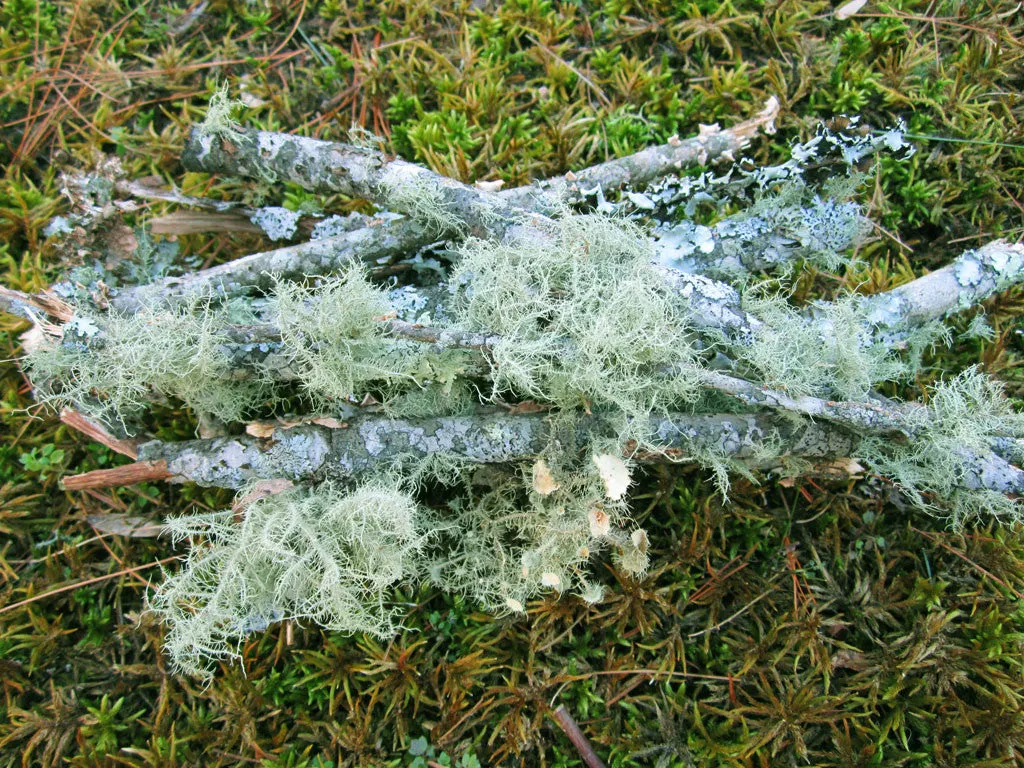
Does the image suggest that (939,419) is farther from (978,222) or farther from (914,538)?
(978,222)

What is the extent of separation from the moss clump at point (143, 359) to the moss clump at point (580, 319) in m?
0.70

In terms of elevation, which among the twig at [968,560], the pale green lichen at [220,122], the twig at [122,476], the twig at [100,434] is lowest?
the twig at [968,560]

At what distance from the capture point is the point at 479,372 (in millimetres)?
1815

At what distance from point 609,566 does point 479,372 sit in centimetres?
74

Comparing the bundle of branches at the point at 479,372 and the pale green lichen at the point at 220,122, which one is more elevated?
the pale green lichen at the point at 220,122

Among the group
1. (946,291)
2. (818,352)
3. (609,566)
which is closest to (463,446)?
(609,566)

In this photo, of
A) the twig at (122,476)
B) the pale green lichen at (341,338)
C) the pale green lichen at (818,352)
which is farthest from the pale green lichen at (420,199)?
the twig at (122,476)

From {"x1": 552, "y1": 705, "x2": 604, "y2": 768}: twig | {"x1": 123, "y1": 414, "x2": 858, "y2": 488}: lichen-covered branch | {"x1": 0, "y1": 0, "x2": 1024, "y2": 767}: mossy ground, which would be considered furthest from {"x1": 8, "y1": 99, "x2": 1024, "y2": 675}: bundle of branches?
{"x1": 552, "y1": 705, "x2": 604, "y2": 768}: twig

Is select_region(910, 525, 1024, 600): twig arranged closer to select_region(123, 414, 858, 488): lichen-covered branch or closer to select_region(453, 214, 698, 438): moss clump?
select_region(123, 414, 858, 488): lichen-covered branch

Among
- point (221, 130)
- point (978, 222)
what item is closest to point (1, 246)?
point (221, 130)

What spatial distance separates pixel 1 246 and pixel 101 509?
108cm

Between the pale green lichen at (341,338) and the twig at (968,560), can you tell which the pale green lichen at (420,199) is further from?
the twig at (968,560)

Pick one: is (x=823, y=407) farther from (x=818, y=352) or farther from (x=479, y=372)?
(x=479, y=372)

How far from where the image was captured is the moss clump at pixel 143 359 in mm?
1746
